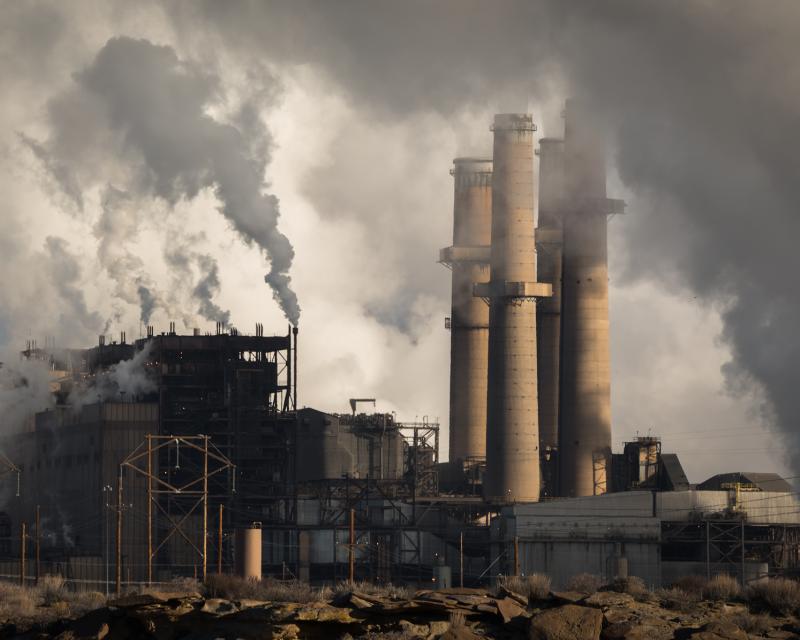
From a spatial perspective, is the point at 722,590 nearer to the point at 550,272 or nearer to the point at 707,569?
the point at 707,569

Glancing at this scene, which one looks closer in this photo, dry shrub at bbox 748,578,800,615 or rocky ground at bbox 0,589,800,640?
rocky ground at bbox 0,589,800,640

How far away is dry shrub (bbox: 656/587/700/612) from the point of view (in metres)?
32.6

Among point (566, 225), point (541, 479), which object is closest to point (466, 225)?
point (566, 225)

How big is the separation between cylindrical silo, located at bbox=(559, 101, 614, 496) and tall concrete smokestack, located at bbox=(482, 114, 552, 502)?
4.78m

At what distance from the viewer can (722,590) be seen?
3522cm

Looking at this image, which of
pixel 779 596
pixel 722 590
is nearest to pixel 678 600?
pixel 779 596

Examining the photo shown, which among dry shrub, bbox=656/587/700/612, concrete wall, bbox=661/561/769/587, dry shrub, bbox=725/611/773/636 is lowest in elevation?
concrete wall, bbox=661/561/769/587

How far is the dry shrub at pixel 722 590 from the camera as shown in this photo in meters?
34.6

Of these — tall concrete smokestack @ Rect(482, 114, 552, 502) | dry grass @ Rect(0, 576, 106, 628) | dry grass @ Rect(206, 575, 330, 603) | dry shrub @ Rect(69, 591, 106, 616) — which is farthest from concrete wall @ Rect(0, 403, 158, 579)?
dry grass @ Rect(206, 575, 330, 603)

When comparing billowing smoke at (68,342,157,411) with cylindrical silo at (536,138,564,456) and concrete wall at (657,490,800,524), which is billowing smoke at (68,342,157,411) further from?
concrete wall at (657,490,800,524)

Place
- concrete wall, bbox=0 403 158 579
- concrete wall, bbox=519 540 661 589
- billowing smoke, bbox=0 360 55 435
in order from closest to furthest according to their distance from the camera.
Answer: concrete wall, bbox=519 540 661 589, concrete wall, bbox=0 403 158 579, billowing smoke, bbox=0 360 55 435

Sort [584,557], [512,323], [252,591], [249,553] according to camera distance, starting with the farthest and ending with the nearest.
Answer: [512,323], [584,557], [249,553], [252,591]

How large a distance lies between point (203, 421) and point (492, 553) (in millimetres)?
17621

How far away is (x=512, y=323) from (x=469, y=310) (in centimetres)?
1482
